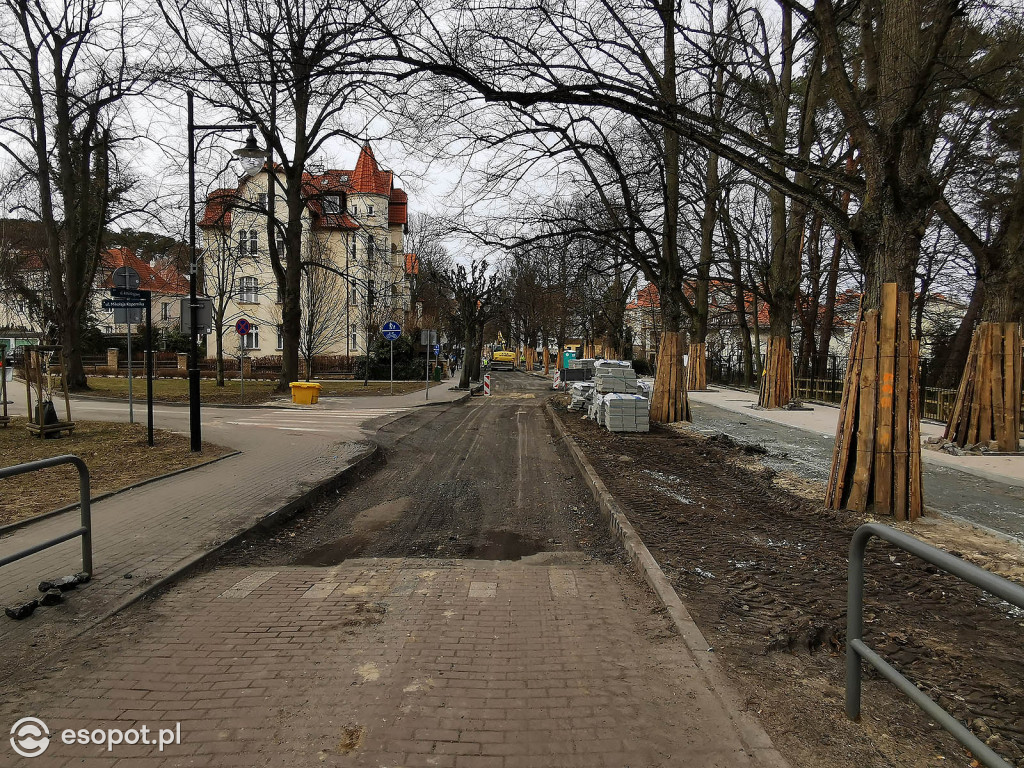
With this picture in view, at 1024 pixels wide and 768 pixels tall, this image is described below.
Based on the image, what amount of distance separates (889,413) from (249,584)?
6.60 metres

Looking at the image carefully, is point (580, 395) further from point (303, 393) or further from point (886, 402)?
point (886, 402)

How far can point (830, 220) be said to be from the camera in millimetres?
7191

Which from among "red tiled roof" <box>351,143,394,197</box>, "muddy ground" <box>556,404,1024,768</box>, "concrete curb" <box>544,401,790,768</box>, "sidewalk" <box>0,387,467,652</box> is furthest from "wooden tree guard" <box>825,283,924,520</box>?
"red tiled roof" <box>351,143,394,197</box>

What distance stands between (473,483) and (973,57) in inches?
438

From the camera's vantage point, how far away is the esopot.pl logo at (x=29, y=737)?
2638 mm

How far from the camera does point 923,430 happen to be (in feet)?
46.9

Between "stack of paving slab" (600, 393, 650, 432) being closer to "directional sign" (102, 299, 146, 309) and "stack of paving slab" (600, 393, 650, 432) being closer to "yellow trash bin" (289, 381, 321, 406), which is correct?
"directional sign" (102, 299, 146, 309)

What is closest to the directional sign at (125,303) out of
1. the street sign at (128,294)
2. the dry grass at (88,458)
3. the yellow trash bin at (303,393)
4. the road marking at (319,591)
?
the street sign at (128,294)

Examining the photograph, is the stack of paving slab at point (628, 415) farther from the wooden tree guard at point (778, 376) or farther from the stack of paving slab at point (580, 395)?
the wooden tree guard at point (778, 376)

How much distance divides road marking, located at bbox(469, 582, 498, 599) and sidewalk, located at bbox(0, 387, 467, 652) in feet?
7.93

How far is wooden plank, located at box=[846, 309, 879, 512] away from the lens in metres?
6.58

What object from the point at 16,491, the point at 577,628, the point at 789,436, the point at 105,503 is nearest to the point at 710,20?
the point at 789,436

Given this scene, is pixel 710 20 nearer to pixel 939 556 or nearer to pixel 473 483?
pixel 473 483

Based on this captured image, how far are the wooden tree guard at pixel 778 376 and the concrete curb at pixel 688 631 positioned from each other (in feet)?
49.0
